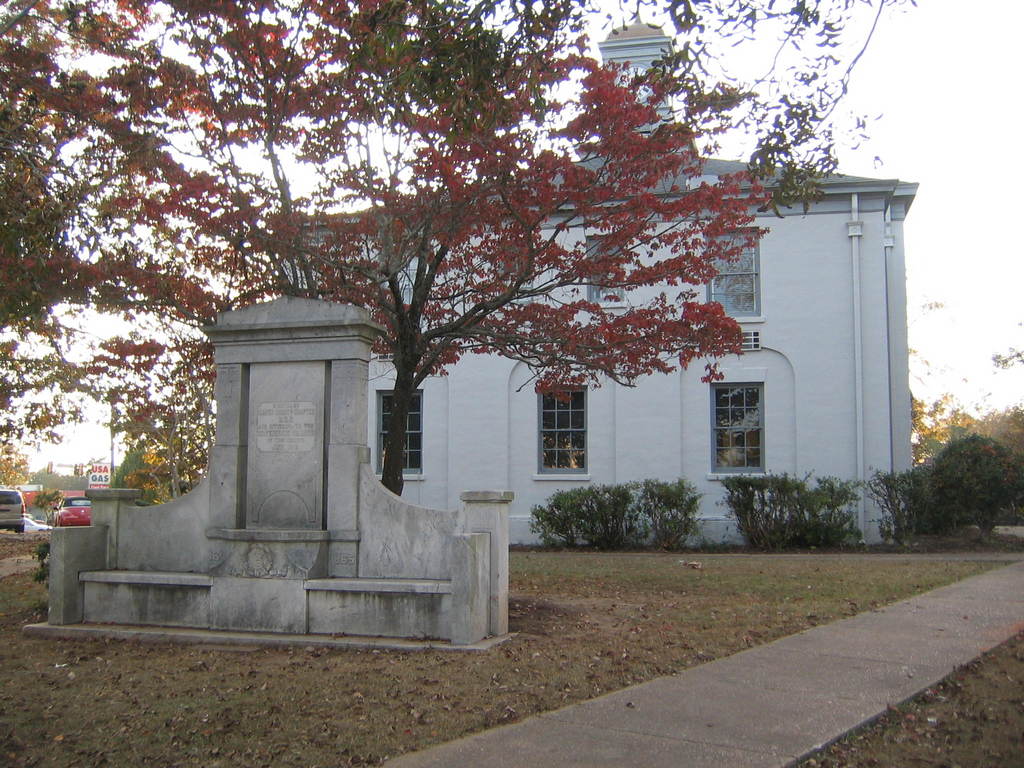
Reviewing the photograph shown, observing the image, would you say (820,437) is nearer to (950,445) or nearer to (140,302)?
(950,445)

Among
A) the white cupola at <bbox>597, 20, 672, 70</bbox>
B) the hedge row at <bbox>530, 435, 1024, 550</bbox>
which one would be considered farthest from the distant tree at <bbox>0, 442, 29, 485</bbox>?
the hedge row at <bbox>530, 435, 1024, 550</bbox>

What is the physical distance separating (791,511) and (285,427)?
12.3 metres

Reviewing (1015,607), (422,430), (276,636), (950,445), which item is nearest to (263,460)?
(276,636)

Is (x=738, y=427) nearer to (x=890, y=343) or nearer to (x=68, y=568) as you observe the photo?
(x=890, y=343)

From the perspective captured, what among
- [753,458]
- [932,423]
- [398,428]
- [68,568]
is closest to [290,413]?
[398,428]

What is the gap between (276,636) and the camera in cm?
817

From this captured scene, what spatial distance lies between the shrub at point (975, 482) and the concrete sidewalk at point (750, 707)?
10253mm

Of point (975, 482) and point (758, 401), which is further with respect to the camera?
point (758, 401)

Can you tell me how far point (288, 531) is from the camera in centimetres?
849

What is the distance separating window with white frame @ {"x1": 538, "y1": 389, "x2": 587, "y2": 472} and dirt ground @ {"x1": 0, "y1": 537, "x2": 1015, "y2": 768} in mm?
9556

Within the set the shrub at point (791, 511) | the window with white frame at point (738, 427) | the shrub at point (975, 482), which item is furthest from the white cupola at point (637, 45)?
the shrub at point (975, 482)

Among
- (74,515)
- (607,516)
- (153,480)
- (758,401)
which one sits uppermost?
(758,401)

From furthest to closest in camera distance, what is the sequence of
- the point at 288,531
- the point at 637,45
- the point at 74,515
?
the point at 74,515 → the point at 637,45 → the point at 288,531

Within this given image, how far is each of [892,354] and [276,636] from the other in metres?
15.5
